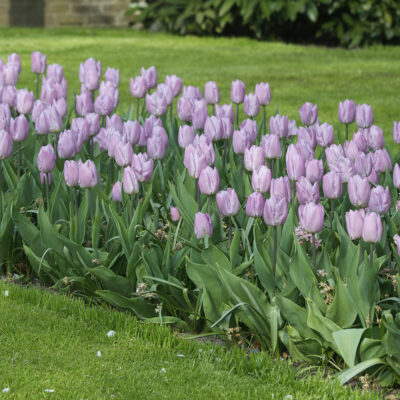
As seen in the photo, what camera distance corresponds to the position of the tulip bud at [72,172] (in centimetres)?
355

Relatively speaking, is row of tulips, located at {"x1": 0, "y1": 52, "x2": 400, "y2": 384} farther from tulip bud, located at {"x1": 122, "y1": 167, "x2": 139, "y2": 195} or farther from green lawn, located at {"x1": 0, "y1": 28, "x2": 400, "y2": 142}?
green lawn, located at {"x1": 0, "y1": 28, "x2": 400, "y2": 142}

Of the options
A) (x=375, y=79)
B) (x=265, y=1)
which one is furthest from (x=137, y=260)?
(x=265, y=1)

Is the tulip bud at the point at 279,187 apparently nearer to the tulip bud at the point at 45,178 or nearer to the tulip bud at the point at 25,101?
the tulip bud at the point at 45,178

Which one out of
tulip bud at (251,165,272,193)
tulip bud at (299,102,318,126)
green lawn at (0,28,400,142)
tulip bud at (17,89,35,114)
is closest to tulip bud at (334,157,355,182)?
tulip bud at (251,165,272,193)

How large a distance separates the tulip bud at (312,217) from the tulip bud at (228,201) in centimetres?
35

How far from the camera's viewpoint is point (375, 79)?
9.97 m

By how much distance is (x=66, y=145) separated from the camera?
3854mm

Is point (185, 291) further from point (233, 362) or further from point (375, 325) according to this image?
point (375, 325)

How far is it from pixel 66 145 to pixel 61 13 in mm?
13135

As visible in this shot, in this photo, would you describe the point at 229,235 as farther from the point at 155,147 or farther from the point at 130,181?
the point at 155,147

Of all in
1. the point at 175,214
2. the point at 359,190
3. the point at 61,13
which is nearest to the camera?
the point at 359,190

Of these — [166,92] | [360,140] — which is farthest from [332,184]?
[166,92]

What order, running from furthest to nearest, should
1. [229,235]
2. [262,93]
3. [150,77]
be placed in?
[150,77], [262,93], [229,235]

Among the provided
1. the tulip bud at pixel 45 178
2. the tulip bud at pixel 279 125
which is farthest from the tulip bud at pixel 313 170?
the tulip bud at pixel 45 178
